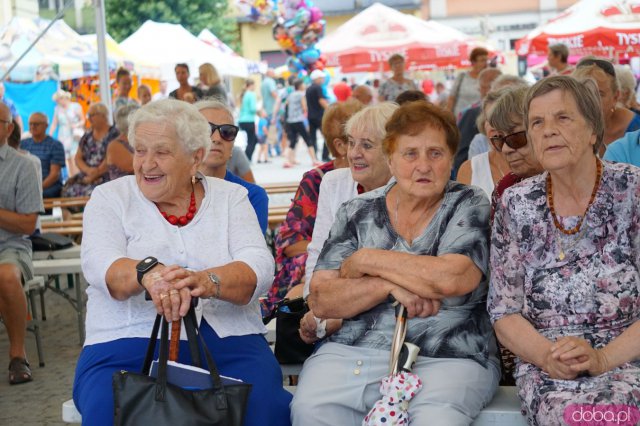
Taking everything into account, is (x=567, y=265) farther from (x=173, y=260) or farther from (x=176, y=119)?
(x=176, y=119)

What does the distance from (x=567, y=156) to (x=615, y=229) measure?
0.27 meters

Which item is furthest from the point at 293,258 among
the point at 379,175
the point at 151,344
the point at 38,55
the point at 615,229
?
the point at 38,55

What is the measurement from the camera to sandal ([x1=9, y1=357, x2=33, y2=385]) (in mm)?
5602

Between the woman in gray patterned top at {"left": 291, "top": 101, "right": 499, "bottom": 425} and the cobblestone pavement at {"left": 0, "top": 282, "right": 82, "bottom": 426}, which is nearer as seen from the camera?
the woman in gray patterned top at {"left": 291, "top": 101, "right": 499, "bottom": 425}

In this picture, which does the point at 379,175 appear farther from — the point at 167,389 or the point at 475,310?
the point at 167,389

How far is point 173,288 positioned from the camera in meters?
3.05

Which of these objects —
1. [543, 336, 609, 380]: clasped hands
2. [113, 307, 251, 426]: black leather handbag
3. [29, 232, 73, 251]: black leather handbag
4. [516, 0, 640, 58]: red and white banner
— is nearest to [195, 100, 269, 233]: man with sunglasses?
[113, 307, 251, 426]: black leather handbag

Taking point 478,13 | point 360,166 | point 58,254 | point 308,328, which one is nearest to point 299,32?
point 58,254

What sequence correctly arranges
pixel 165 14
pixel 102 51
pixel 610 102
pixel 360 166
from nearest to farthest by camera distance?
pixel 360 166, pixel 610 102, pixel 102 51, pixel 165 14

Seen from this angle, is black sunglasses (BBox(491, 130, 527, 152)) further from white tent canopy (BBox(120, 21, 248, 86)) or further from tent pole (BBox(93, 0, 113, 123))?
white tent canopy (BBox(120, 21, 248, 86))

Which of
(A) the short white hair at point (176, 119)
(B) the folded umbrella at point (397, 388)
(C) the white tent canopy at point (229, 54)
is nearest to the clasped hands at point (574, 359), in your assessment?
(B) the folded umbrella at point (397, 388)

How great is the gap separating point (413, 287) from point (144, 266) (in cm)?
88

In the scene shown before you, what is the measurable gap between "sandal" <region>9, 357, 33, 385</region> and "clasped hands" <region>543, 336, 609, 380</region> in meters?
3.72

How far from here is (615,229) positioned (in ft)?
9.65
